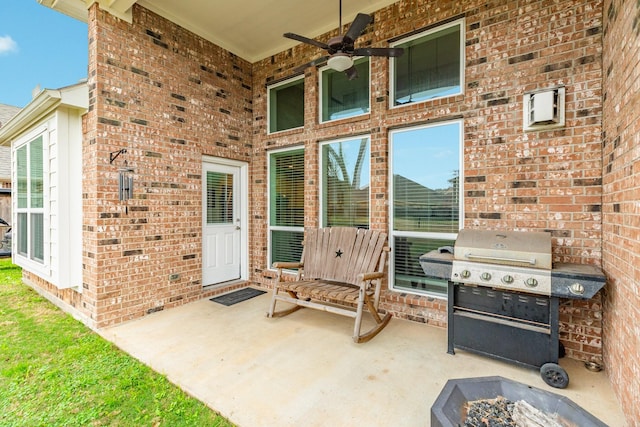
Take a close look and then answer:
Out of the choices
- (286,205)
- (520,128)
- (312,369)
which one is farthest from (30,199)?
(520,128)

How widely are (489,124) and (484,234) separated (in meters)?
1.18

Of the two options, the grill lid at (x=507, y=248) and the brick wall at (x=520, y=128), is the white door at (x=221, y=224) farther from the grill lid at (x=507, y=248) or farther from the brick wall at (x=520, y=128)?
the grill lid at (x=507, y=248)

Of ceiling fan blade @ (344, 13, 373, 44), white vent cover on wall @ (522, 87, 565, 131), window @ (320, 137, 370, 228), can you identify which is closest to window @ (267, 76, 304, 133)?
window @ (320, 137, 370, 228)

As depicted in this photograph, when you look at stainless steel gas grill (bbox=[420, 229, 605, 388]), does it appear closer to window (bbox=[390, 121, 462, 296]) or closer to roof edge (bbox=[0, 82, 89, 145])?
window (bbox=[390, 121, 462, 296])

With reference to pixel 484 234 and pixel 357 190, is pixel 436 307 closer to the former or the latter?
pixel 484 234

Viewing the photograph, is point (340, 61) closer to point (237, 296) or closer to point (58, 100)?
point (58, 100)

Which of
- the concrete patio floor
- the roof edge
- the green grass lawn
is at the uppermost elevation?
the roof edge

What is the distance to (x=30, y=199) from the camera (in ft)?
14.0

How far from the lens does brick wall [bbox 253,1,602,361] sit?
254cm

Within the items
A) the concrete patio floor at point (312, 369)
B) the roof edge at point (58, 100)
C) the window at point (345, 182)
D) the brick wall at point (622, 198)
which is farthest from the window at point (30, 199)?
the brick wall at point (622, 198)

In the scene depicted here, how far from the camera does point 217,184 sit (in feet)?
15.3

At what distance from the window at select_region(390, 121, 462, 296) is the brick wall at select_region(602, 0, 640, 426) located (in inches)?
47.2

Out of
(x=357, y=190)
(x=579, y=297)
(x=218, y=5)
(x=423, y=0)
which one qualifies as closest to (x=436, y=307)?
(x=579, y=297)

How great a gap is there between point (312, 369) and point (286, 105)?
154 inches
